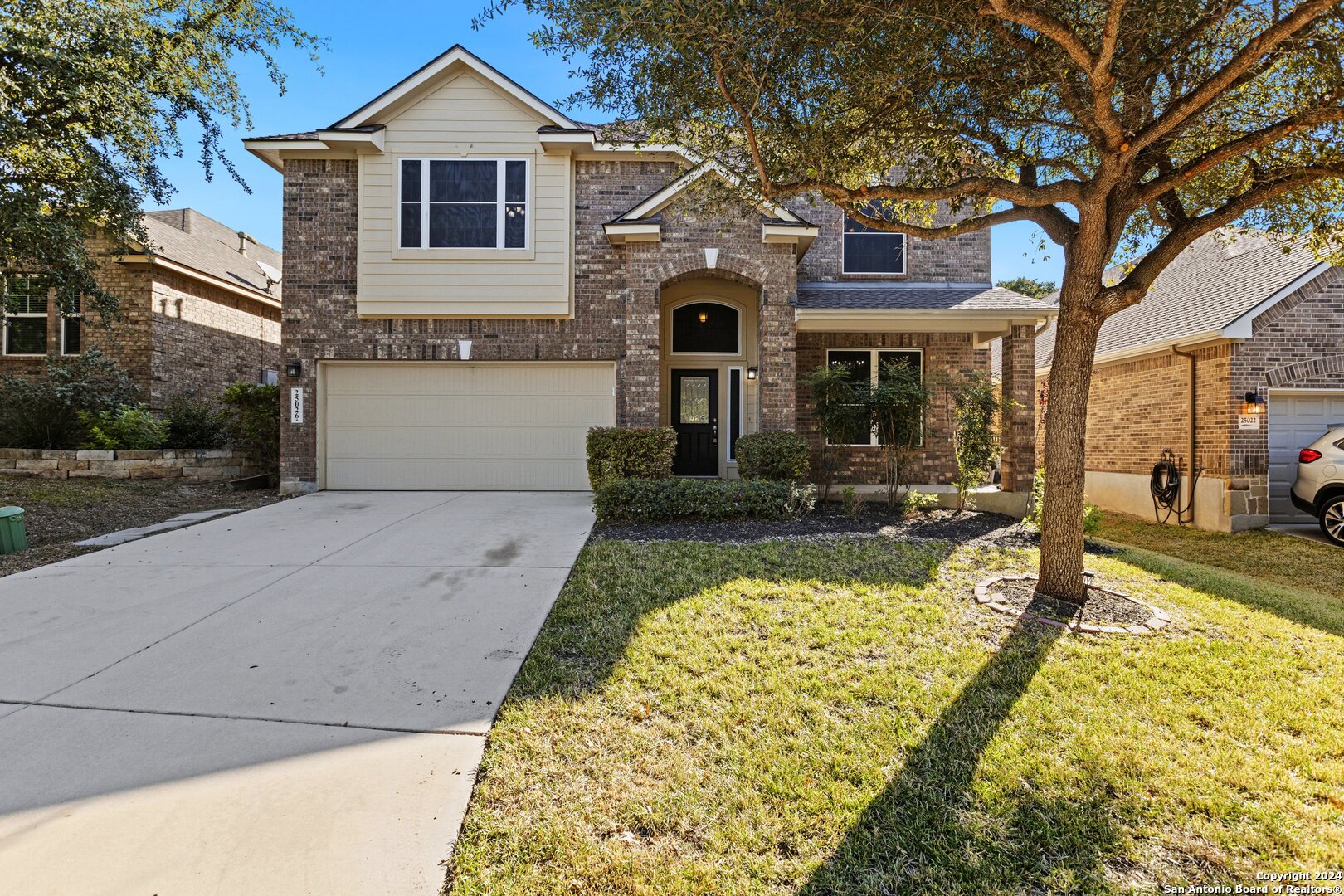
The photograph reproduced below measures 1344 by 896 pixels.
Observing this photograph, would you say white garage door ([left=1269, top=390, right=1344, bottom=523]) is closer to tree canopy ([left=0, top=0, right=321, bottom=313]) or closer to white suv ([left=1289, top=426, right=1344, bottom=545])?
white suv ([left=1289, top=426, right=1344, bottom=545])

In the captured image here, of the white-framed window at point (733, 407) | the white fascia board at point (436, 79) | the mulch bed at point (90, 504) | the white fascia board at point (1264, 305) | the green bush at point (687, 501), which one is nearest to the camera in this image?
the mulch bed at point (90, 504)

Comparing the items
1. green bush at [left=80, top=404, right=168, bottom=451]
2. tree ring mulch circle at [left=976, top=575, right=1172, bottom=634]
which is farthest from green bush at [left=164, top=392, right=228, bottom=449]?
tree ring mulch circle at [left=976, top=575, right=1172, bottom=634]

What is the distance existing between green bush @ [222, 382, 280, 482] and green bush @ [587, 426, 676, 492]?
6.50 meters

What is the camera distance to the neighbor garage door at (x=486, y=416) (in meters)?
10.8

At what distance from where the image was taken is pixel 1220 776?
2.75 meters

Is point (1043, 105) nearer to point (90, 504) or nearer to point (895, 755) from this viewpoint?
point (895, 755)

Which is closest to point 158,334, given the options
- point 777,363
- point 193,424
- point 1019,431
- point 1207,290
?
point 193,424

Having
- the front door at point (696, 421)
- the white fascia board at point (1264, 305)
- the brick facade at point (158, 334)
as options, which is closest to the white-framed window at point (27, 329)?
the brick facade at point (158, 334)

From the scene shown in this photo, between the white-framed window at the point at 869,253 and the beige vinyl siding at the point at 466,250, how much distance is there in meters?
5.31

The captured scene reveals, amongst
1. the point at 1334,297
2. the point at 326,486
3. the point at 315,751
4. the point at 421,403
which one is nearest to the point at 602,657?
the point at 315,751

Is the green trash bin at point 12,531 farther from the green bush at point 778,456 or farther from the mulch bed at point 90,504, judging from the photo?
the green bush at point 778,456

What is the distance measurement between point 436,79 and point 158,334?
Answer: 7.93 m

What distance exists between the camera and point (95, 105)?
7.73m

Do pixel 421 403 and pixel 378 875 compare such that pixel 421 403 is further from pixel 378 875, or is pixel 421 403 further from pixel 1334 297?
pixel 1334 297
